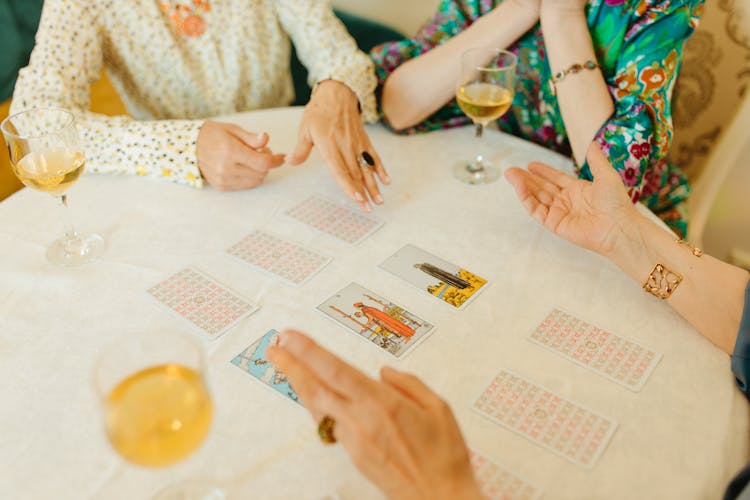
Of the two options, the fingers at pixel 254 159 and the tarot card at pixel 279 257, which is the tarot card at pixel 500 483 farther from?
the fingers at pixel 254 159

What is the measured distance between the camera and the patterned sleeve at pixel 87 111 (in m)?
1.31

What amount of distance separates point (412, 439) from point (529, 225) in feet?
2.21

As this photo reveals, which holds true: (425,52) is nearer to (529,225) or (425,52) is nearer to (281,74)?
(281,74)

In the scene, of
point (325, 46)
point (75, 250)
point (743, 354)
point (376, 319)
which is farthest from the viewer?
point (325, 46)

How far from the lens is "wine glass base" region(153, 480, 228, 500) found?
726 millimetres

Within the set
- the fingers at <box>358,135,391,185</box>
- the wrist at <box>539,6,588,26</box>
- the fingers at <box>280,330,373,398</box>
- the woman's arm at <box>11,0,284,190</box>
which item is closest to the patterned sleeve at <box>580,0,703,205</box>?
the wrist at <box>539,6,588,26</box>

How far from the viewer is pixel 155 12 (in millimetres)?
1536

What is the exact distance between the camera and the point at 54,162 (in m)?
1.07

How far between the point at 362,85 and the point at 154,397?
43.3 inches

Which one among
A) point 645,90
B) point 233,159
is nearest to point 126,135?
point 233,159

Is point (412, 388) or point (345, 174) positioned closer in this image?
point (412, 388)

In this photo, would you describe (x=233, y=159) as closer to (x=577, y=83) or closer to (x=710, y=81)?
(x=577, y=83)

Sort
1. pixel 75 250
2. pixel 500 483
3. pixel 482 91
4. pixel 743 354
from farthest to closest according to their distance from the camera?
pixel 482 91
pixel 75 250
pixel 743 354
pixel 500 483

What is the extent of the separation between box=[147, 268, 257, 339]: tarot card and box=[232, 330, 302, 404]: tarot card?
63mm
